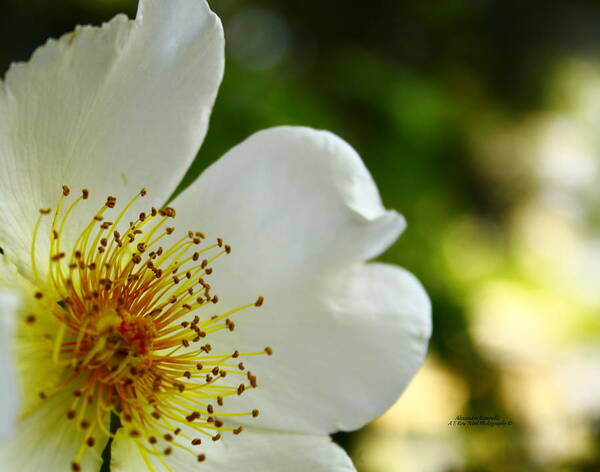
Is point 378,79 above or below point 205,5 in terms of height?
above

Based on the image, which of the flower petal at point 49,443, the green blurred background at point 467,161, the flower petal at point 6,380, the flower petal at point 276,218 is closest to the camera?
the flower petal at point 6,380

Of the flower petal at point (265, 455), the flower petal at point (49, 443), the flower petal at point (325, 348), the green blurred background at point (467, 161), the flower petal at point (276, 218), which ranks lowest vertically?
the flower petal at point (49, 443)

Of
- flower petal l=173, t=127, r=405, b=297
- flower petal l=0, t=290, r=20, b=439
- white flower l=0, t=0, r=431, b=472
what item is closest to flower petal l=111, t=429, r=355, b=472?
white flower l=0, t=0, r=431, b=472

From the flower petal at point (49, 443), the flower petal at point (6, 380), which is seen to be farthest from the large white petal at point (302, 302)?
the flower petal at point (6, 380)

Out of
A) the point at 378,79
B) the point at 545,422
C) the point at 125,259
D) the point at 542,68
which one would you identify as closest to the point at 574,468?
the point at 545,422

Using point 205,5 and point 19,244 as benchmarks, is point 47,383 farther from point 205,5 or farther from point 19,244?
point 205,5

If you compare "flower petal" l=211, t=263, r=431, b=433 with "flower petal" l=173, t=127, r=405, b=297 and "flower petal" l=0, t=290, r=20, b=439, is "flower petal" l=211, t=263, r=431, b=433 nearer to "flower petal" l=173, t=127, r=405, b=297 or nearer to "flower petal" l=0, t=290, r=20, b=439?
"flower petal" l=173, t=127, r=405, b=297

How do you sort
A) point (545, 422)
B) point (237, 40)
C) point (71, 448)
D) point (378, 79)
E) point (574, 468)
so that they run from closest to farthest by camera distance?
point (71, 448) < point (574, 468) < point (545, 422) < point (378, 79) < point (237, 40)

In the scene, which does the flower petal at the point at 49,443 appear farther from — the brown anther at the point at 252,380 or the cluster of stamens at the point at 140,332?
the brown anther at the point at 252,380

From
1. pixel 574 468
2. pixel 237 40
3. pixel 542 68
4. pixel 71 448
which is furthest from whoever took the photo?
pixel 542 68
